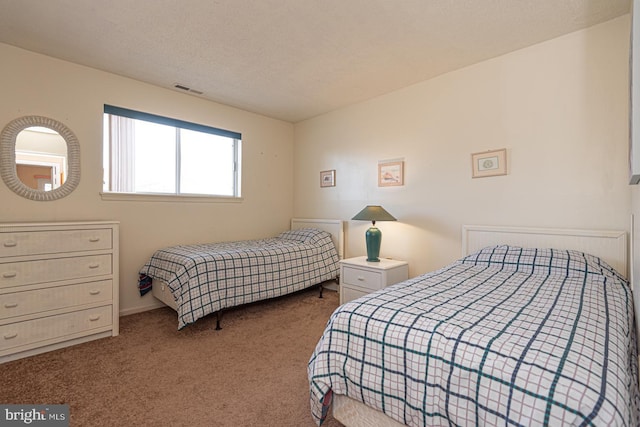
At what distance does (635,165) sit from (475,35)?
1.65 m

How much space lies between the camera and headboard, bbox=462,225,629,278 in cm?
206

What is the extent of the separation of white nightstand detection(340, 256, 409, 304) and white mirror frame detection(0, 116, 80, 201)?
2.63m

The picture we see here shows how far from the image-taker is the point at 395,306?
1.36 m

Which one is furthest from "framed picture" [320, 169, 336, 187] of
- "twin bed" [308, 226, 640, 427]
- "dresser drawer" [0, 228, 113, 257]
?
"dresser drawer" [0, 228, 113, 257]

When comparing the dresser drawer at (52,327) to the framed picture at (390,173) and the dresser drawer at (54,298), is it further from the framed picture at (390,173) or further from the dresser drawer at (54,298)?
the framed picture at (390,173)

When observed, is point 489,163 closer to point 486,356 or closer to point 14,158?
point 486,356

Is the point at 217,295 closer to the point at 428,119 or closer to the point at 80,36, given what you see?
the point at 80,36

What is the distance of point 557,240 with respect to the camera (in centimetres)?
230

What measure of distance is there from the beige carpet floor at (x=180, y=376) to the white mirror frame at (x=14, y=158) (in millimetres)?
1299

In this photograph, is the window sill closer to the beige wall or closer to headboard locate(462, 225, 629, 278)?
the beige wall

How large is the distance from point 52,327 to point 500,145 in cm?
383

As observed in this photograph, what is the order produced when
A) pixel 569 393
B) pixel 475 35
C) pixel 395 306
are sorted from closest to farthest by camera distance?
1. pixel 569 393
2. pixel 395 306
3. pixel 475 35

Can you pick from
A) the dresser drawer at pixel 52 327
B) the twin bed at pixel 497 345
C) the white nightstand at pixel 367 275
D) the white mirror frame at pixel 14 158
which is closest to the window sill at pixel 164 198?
the white mirror frame at pixel 14 158

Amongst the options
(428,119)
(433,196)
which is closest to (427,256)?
(433,196)
